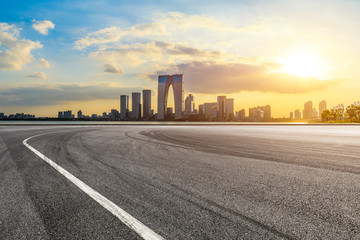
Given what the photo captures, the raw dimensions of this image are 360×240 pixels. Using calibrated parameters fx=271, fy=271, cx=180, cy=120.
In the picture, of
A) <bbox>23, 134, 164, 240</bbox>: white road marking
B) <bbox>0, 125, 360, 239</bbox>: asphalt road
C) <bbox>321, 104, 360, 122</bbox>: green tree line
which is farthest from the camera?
<bbox>321, 104, 360, 122</bbox>: green tree line

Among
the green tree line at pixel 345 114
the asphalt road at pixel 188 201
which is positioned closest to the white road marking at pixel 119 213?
the asphalt road at pixel 188 201

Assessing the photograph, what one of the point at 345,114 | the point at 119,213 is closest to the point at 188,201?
the point at 119,213

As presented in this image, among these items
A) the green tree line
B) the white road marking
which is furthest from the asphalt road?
the green tree line

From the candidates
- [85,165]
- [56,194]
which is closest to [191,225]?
[56,194]

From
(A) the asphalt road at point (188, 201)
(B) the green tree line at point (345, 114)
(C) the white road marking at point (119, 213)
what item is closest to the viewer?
(C) the white road marking at point (119, 213)

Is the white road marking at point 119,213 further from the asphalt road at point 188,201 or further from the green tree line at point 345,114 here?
the green tree line at point 345,114

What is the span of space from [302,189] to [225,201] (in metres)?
1.93

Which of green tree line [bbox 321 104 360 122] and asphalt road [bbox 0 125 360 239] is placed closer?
asphalt road [bbox 0 125 360 239]

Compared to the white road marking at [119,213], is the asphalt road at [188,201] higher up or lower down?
lower down

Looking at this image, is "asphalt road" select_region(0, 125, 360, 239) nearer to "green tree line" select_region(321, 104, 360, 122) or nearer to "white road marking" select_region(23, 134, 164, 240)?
"white road marking" select_region(23, 134, 164, 240)

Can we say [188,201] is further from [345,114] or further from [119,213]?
[345,114]

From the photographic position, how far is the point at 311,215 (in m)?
4.01

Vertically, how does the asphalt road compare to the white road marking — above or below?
below

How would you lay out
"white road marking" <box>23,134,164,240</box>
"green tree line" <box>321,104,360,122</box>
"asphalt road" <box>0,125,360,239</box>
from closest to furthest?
"white road marking" <box>23,134,164,240</box>, "asphalt road" <box>0,125,360,239</box>, "green tree line" <box>321,104,360,122</box>
